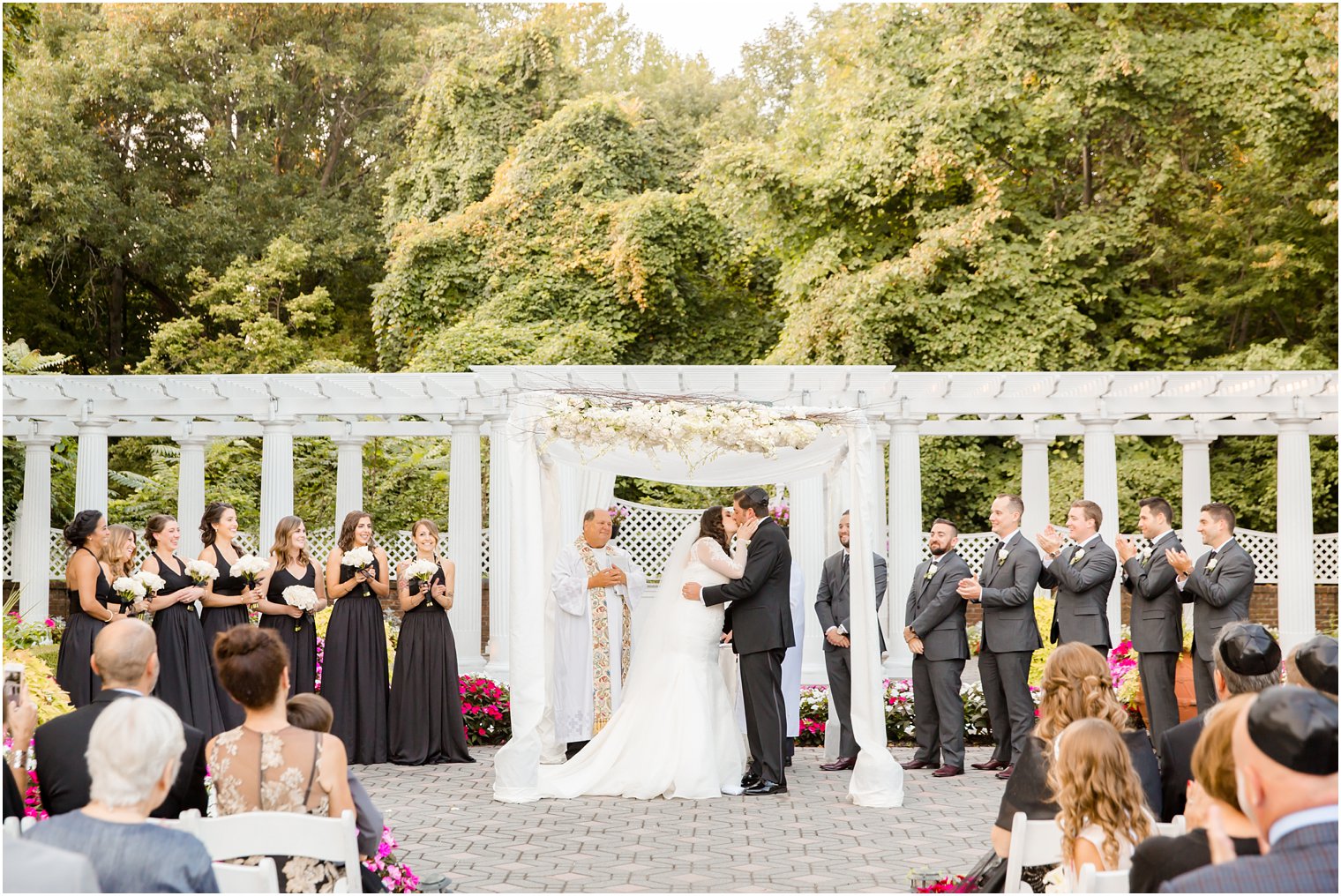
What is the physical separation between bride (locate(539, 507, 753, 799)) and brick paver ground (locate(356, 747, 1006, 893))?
0.19 meters

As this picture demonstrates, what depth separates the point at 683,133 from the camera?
2789 cm

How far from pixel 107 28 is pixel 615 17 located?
1205 centimetres

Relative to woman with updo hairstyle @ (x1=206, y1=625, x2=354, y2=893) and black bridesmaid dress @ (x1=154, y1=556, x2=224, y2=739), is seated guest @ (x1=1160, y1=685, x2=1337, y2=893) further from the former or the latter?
black bridesmaid dress @ (x1=154, y1=556, x2=224, y2=739)

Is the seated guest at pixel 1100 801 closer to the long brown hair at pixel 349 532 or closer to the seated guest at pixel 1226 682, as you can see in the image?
the seated guest at pixel 1226 682

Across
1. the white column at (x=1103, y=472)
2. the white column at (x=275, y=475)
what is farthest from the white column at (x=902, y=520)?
the white column at (x=275, y=475)

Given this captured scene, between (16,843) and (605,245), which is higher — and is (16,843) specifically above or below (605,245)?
below

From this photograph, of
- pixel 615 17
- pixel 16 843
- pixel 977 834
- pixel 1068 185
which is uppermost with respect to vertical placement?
pixel 615 17

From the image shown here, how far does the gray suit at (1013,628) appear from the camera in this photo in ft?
31.6

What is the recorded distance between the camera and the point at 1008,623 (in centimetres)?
967

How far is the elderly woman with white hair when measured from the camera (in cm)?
329

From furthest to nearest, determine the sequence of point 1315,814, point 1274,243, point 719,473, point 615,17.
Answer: point 615,17 < point 1274,243 < point 719,473 < point 1315,814

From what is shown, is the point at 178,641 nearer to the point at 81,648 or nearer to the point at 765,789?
the point at 81,648

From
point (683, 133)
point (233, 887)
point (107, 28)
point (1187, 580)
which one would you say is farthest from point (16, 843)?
point (107, 28)

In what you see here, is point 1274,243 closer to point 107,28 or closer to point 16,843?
point 16,843
